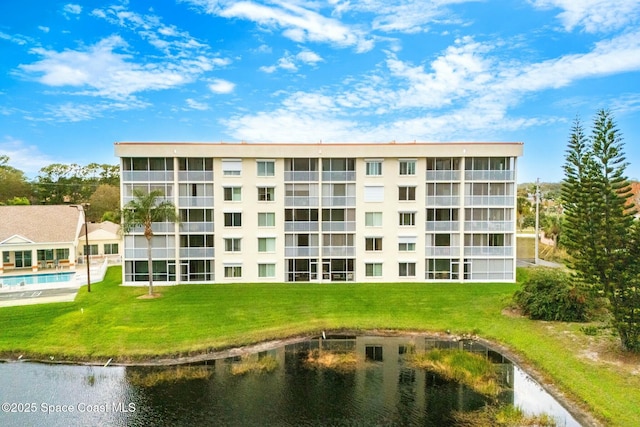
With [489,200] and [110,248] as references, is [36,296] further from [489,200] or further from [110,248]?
[489,200]

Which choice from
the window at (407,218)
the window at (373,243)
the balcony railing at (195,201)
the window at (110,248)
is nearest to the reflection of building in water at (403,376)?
the window at (373,243)

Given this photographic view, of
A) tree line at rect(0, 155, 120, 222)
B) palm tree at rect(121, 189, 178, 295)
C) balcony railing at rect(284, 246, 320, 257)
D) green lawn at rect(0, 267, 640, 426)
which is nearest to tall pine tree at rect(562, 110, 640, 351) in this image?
green lawn at rect(0, 267, 640, 426)

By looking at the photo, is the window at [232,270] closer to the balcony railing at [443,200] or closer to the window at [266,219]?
the window at [266,219]

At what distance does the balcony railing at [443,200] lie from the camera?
3472 centimetres

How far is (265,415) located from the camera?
15055 millimetres

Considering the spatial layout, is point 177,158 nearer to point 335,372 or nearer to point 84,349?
point 84,349

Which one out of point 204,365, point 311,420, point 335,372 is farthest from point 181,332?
point 311,420

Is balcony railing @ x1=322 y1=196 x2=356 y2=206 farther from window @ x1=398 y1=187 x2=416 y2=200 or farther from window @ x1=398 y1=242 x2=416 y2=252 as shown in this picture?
window @ x1=398 y1=242 x2=416 y2=252

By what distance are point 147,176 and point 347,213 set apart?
16.0 metres

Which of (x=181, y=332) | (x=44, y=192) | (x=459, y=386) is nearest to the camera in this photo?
(x=459, y=386)

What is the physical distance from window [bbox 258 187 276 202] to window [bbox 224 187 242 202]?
159 cm

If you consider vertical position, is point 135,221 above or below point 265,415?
above

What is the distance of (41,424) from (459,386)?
1525 cm

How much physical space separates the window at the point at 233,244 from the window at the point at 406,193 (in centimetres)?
1342
